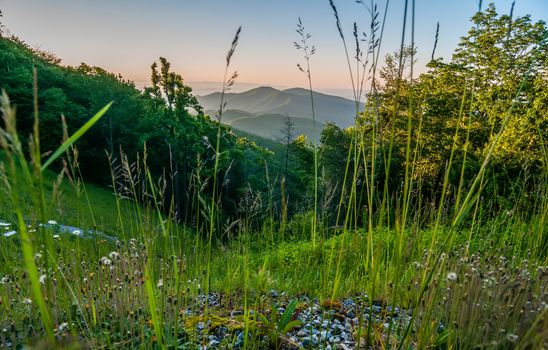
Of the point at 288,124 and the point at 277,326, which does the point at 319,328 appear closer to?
the point at 277,326

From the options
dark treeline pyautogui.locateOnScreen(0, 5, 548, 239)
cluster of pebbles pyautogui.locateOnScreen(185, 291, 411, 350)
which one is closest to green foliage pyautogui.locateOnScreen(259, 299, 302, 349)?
cluster of pebbles pyautogui.locateOnScreen(185, 291, 411, 350)

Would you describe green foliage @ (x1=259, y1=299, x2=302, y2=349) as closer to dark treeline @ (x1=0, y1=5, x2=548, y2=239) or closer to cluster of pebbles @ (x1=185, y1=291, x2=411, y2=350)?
cluster of pebbles @ (x1=185, y1=291, x2=411, y2=350)

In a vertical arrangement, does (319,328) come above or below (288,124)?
below

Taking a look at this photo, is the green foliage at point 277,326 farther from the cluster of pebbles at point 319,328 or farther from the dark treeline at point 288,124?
the dark treeline at point 288,124

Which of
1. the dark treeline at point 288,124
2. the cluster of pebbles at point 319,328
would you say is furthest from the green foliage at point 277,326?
the dark treeline at point 288,124

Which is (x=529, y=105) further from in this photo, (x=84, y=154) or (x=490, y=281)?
(x=84, y=154)

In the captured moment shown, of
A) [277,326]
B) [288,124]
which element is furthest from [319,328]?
[288,124]

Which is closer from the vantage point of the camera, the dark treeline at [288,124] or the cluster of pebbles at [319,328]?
the cluster of pebbles at [319,328]

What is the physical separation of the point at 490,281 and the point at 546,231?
4.62 m

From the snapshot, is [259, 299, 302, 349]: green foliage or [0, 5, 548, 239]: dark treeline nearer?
A: [259, 299, 302, 349]: green foliage

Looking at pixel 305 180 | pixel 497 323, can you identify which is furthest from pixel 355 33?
pixel 305 180

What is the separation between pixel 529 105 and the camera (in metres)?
21.5

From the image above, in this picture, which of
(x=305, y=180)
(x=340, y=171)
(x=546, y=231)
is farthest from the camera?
(x=305, y=180)

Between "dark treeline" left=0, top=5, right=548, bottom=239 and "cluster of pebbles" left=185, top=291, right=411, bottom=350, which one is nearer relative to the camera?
"cluster of pebbles" left=185, top=291, right=411, bottom=350
